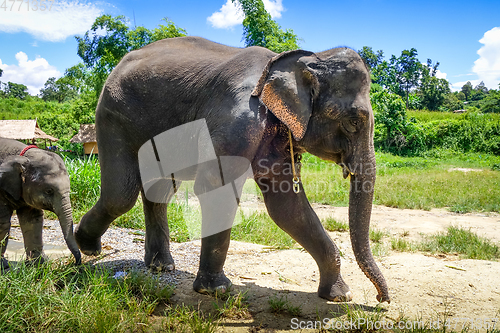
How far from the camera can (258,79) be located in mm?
2775

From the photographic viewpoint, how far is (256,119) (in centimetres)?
266

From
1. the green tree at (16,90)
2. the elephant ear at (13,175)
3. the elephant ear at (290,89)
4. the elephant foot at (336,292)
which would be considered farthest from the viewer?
the green tree at (16,90)

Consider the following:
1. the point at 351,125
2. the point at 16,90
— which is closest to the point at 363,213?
the point at 351,125

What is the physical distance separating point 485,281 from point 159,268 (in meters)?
3.08

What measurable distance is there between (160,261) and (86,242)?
28.8 inches

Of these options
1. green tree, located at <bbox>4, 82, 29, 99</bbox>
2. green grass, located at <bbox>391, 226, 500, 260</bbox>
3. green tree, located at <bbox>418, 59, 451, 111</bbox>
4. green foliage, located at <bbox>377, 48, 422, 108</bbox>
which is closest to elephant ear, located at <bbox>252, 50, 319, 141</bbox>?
green grass, located at <bbox>391, 226, 500, 260</bbox>

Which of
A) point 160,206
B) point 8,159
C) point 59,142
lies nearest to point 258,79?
point 160,206

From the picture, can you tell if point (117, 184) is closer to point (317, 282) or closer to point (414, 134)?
point (317, 282)

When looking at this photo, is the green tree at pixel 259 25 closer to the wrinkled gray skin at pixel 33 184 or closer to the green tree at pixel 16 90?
the wrinkled gray skin at pixel 33 184

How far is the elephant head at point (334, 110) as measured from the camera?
2725mm

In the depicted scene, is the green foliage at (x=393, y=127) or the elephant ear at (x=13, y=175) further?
the green foliage at (x=393, y=127)

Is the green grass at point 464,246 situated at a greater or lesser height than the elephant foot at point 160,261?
lesser

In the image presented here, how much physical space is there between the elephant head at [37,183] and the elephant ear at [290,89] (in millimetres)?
2141

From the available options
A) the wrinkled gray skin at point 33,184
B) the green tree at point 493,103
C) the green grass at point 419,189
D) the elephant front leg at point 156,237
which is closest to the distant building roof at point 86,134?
the green grass at point 419,189
